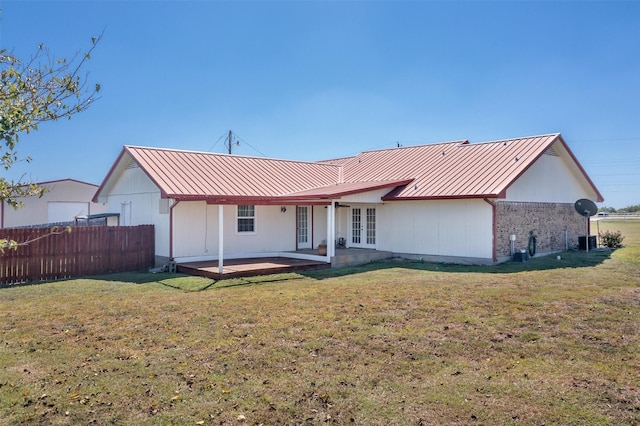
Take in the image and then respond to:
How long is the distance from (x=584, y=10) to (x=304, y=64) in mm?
11564

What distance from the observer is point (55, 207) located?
94.6ft

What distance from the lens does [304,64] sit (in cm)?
2145

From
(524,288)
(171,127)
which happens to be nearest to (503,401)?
(524,288)

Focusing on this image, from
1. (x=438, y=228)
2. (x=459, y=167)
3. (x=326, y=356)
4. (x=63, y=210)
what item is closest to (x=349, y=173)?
(x=459, y=167)

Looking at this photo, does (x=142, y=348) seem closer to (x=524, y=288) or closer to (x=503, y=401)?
(x=503, y=401)

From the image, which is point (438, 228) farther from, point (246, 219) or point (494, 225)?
point (246, 219)

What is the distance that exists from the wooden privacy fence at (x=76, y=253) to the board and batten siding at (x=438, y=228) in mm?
9675

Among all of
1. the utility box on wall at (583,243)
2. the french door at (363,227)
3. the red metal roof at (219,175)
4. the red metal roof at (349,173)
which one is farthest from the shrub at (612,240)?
the red metal roof at (219,175)

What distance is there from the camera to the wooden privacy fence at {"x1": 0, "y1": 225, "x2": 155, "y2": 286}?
43.7 ft

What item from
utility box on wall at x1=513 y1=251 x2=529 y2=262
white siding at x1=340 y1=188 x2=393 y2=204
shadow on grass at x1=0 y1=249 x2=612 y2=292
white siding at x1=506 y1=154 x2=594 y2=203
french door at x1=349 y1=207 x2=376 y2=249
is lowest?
shadow on grass at x1=0 y1=249 x2=612 y2=292

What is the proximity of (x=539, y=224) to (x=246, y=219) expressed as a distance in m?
12.4

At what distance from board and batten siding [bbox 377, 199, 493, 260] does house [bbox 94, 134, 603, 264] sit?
0.04 metres

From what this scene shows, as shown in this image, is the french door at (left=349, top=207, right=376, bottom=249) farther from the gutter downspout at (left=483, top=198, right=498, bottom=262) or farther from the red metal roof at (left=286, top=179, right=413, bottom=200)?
the gutter downspout at (left=483, top=198, right=498, bottom=262)

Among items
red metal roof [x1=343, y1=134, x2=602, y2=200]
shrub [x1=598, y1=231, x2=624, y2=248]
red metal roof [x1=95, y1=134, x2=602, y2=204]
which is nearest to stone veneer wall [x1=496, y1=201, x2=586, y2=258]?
red metal roof [x1=343, y1=134, x2=602, y2=200]
